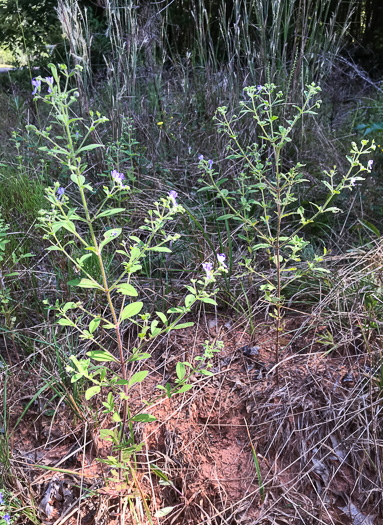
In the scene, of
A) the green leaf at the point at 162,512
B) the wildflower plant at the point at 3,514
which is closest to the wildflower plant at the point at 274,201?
the green leaf at the point at 162,512

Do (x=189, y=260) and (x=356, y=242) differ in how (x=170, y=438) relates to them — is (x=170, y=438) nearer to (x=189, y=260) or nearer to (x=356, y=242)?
(x=189, y=260)

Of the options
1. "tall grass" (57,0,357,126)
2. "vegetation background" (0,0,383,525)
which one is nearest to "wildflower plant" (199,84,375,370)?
"vegetation background" (0,0,383,525)

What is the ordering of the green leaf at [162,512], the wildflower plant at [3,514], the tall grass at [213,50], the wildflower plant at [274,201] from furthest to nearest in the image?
the tall grass at [213,50] → the wildflower plant at [274,201] → the green leaf at [162,512] → the wildflower plant at [3,514]

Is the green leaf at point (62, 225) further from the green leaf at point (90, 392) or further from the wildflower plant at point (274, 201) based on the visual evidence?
the wildflower plant at point (274, 201)

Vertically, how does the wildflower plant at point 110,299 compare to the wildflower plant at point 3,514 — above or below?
above

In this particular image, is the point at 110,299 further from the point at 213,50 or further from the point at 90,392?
the point at 213,50

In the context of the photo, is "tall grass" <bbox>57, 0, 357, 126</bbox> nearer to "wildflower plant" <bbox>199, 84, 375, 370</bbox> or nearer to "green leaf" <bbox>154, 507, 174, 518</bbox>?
"wildflower plant" <bbox>199, 84, 375, 370</bbox>

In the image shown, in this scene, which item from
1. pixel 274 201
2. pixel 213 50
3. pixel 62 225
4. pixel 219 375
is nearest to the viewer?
pixel 62 225

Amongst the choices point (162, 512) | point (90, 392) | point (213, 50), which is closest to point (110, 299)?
point (90, 392)

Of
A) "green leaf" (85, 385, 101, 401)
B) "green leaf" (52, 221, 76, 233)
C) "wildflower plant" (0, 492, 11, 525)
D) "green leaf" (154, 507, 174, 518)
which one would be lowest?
"green leaf" (154, 507, 174, 518)

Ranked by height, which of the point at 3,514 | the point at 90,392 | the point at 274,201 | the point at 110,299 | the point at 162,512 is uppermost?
the point at 110,299

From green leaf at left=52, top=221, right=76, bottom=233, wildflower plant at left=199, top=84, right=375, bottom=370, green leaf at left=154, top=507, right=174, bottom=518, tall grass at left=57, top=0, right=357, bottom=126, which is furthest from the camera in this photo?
tall grass at left=57, top=0, right=357, bottom=126

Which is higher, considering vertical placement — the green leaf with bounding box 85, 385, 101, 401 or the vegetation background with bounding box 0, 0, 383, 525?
the green leaf with bounding box 85, 385, 101, 401

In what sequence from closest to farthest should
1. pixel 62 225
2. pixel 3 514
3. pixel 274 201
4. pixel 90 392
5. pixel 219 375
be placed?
pixel 62 225 < pixel 90 392 < pixel 3 514 < pixel 219 375 < pixel 274 201
